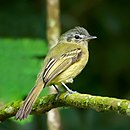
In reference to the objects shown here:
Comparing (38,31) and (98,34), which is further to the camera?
(98,34)

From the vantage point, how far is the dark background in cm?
661

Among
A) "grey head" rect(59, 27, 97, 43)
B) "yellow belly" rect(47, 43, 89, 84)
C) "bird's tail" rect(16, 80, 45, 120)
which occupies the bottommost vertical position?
"bird's tail" rect(16, 80, 45, 120)

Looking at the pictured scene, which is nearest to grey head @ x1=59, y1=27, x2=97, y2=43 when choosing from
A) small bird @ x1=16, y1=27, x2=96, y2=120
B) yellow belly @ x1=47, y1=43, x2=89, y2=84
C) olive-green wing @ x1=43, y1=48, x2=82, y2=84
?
small bird @ x1=16, y1=27, x2=96, y2=120

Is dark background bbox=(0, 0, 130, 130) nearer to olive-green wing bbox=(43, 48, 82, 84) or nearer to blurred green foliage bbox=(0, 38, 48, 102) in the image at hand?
blurred green foliage bbox=(0, 38, 48, 102)

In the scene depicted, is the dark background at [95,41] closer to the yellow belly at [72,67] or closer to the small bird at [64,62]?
the small bird at [64,62]

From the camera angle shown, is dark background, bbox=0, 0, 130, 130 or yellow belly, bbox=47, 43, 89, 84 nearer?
yellow belly, bbox=47, 43, 89, 84

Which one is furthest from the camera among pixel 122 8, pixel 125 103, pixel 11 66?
pixel 122 8

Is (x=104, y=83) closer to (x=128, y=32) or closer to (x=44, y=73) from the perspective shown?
(x=128, y=32)

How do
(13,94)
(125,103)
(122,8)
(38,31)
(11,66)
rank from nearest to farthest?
(125,103)
(13,94)
(11,66)
(38,31)
(122,8)

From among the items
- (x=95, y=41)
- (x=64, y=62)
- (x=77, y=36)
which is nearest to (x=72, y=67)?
(x=64, y=62)

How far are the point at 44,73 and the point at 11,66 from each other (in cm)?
85

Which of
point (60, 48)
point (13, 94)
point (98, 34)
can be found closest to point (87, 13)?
point (98, 34)

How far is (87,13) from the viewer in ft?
25.1

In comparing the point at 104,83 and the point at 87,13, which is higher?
the point at 87,13
